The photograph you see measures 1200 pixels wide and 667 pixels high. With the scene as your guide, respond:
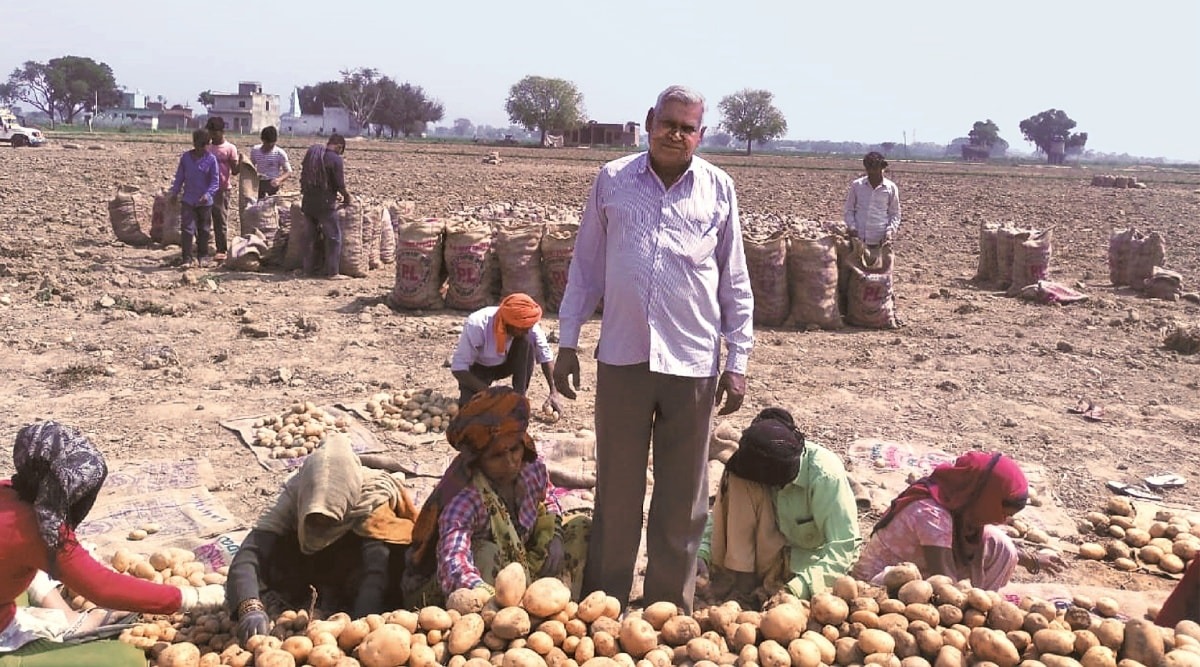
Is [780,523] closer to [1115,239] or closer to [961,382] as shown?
[961,382]

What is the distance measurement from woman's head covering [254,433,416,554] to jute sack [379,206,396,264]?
279 inches

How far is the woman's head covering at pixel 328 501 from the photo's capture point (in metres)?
2.89

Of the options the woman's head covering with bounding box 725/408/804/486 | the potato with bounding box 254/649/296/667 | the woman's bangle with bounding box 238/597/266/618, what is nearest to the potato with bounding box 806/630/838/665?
the woman's head covering with bounding box 725/408/804/486

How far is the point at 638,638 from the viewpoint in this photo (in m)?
2.44

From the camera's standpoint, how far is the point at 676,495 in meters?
3.01

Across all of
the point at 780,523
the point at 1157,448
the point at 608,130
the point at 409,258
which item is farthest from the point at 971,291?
the point at 608,130

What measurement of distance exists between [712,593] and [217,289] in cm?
651

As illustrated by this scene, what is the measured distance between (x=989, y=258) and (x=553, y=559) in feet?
28.2

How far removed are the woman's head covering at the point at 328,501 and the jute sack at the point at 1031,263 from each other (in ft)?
26.8

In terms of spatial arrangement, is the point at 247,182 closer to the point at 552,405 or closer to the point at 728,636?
the point at 552,405

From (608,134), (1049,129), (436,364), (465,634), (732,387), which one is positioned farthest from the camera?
(1049,129)

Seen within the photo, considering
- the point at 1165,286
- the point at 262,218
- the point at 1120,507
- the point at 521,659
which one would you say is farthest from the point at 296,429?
the point at 1165,286

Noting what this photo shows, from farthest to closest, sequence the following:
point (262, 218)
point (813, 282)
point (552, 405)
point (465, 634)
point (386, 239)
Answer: point (386, 239) → point (262, 218) → point (813, 282) → point (552, 405) → point (465, 634)

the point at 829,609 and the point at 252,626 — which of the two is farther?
the point at 252,626
